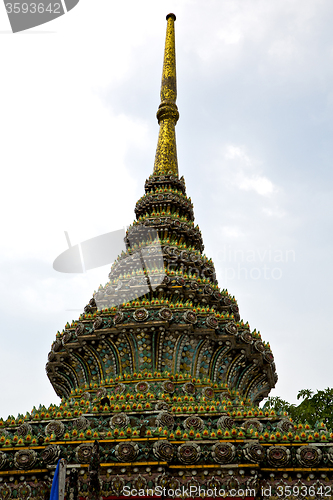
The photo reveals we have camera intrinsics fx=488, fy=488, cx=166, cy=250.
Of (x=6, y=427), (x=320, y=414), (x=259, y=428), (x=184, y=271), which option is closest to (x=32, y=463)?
(x=6, y=427)

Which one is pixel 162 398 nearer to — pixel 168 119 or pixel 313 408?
pixel 313 408

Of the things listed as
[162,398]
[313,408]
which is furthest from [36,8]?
[313,408]

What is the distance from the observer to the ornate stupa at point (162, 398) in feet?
35.1

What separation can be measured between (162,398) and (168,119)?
1808cm

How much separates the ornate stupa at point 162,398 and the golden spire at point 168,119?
0.36 m

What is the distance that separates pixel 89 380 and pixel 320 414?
1359 centimetres

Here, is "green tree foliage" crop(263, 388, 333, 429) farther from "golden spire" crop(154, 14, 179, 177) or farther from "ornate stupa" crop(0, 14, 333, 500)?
"golden spire" crop(154, 14, 179, 177)

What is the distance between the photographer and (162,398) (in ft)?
43.7

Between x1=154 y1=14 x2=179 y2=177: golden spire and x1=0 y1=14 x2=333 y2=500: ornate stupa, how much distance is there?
363 millimetres

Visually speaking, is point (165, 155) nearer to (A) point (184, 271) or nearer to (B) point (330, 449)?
(A) point (184, 271)

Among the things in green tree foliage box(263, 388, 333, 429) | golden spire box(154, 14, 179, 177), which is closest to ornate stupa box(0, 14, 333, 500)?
golden spire box(154, 14, 179, 177)

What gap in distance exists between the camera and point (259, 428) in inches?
457

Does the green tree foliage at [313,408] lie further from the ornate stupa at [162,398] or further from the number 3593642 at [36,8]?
the number 3593642 at [36,8]

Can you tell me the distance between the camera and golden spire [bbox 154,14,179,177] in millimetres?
25344
